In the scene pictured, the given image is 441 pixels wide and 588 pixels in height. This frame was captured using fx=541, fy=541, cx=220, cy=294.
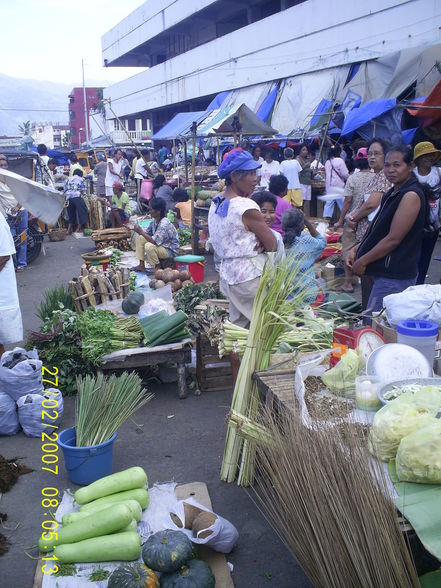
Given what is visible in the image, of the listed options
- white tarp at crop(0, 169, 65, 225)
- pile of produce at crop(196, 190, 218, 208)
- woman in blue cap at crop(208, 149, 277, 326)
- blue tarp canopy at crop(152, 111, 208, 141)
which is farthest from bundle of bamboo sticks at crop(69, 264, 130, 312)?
blue tarp canopy at crop(152, 111, 208, 141)

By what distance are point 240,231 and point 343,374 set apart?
1.70m

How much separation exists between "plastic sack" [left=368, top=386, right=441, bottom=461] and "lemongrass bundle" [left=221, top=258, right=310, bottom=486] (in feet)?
3.38

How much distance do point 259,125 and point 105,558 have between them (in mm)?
10051

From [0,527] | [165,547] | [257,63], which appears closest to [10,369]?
[0,527]

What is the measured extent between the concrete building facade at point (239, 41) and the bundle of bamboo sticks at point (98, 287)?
38.9 feet

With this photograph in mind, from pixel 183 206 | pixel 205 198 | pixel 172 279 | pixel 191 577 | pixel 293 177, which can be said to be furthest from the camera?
pixel 293 177

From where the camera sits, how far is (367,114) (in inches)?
436

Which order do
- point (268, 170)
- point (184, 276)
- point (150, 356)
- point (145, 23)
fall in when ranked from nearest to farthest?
point (150, 356), point (184, 276), point (268, 170), point (145, 23)

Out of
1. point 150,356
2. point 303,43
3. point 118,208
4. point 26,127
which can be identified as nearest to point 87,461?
point 150,356

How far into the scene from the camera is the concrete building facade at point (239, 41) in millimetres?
16203

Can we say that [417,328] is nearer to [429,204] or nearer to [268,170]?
[429,204]

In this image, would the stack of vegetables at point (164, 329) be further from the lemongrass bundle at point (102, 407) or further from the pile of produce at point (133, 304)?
the lemongrass bundle at point (102, 407)

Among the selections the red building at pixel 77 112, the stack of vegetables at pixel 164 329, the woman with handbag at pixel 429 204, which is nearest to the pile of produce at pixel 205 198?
the woman with handbag at pixel 429 204

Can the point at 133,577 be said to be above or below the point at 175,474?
above
